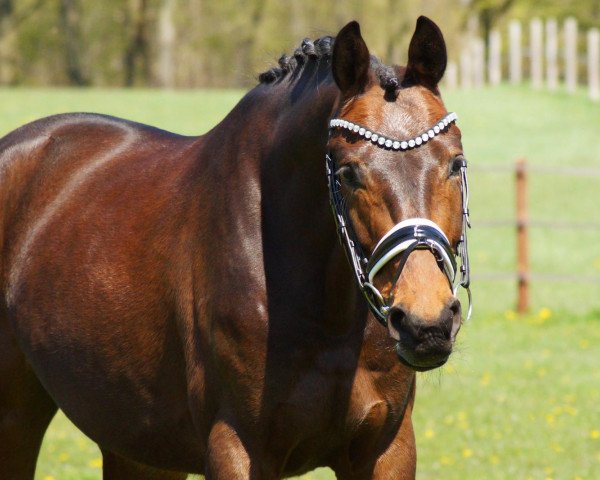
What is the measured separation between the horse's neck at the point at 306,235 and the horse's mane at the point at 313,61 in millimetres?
123

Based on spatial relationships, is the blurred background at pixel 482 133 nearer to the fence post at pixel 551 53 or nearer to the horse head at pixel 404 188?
the fence post at pixel 551 53

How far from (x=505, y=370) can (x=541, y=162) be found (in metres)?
16.1

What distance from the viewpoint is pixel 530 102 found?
3183cm

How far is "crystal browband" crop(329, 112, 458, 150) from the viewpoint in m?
2.71

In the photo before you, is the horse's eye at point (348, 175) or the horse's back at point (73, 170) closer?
the horse's eye at point (348, 175)

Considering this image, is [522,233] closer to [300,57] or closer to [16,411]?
[16,411]

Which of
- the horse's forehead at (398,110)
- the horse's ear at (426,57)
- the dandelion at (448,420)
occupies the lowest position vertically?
the dandelion at (448,420)

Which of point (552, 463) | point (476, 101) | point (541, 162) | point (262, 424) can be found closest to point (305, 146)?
point (262, 424)

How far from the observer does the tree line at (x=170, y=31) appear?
36.8 metres

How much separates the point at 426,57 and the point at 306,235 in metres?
0.59

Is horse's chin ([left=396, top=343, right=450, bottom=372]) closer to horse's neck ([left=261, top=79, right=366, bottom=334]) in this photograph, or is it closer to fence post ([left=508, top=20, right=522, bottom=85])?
horse's neck ([left=261, top=79, right=366, bottom=334])

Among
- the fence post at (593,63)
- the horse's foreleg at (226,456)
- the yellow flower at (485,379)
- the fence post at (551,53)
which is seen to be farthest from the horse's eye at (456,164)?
the fence post at (551,53)

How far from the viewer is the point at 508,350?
1048 centimetres

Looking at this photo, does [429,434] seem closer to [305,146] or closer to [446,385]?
[446,385]
